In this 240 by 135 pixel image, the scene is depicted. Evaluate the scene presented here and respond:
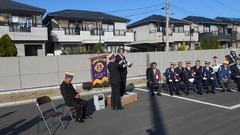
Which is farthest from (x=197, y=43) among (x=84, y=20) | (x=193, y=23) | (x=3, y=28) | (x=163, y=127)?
(x=163, y=127)

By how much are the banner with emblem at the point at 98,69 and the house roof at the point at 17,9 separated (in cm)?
1320

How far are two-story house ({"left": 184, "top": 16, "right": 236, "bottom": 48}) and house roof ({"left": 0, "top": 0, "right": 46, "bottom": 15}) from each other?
23666 millimetres

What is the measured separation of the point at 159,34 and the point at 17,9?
1718 cm

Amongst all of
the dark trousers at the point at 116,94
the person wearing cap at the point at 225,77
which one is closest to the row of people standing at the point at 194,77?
the person wearing cap at the point at 225,77

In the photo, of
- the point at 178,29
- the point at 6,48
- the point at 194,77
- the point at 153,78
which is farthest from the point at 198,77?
the point at 178,29

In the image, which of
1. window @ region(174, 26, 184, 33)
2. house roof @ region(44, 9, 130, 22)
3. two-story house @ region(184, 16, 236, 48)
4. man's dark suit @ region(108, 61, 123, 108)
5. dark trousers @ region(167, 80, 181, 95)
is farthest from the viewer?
Result: two-story house @ region(184, 16, 236, 48)

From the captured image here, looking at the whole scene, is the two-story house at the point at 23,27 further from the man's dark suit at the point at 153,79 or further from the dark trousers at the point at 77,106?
the dark trousers at the point at 77,106

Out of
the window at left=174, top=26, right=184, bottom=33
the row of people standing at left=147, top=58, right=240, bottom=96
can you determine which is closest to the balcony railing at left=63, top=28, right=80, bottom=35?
the window at left=174, top=26, right=184, bottom=33

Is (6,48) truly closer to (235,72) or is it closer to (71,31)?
(71,31)

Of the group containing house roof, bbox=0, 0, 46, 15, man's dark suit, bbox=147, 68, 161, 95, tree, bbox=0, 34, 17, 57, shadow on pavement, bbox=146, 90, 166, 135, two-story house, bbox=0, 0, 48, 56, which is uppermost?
house roof, bbox=0, 0, 46, 15

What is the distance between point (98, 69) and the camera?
941 cm

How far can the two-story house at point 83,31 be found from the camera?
69.0 ft

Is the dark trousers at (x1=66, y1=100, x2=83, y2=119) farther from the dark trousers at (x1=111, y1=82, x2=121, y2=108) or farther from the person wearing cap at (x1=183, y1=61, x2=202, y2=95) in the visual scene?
the person wearing cap at (x1=183, y1=61, x2=202, y2=95)

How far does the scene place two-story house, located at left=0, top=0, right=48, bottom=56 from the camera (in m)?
17.8
